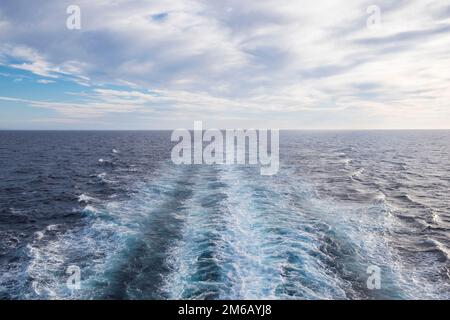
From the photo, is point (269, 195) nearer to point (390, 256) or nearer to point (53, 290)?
point (390, 256)

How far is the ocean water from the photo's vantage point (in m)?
13.5

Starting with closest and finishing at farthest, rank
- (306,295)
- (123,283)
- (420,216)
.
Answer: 1. (306,295)
2. (123,283)
3. (420,216)

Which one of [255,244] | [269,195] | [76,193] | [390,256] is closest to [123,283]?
[255,244]

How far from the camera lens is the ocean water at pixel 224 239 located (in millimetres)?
13469

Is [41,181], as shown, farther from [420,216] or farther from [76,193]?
[420,216]

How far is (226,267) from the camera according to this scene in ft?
48.9

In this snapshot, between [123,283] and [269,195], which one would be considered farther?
[269,195]

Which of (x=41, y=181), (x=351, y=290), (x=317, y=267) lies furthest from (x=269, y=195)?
(x=41, y=181)

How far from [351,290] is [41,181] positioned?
120 ft

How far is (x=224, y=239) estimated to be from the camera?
18344 millimetres

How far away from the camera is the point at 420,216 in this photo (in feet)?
79.0
